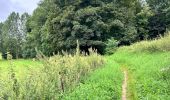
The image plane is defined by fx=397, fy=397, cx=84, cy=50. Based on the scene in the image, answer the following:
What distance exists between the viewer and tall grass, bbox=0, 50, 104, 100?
12.8 m

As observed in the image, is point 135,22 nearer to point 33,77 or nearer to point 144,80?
point 144,80

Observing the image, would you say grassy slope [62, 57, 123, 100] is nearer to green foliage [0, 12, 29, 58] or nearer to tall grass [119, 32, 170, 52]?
tall grass [119, 32, 170, 52]

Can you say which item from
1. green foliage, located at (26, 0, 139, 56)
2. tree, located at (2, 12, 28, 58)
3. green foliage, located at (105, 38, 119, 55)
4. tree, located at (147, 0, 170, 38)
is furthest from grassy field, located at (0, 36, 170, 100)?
tree, located at (2, 12, 28, 58)

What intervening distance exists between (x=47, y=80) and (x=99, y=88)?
4.53 meters

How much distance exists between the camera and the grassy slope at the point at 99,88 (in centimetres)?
1680

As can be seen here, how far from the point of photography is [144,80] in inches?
822

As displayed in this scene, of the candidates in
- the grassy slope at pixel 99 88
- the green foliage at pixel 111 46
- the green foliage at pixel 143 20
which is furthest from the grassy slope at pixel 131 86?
the green foliage at pixel 143 20

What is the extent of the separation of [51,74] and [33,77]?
3.11 m

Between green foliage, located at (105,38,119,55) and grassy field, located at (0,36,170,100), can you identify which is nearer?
grassy field, located at (0,36,170,100)

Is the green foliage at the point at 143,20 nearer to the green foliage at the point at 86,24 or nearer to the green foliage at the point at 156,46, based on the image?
the green foliage at the point at 86,24

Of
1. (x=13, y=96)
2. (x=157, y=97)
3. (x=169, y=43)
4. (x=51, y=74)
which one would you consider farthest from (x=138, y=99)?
(x=169, y=43)

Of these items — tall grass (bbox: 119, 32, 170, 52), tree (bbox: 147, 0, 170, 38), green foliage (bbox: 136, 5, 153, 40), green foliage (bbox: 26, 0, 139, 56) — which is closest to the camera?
tall grass (bbox: 119, 32, 170, 52)

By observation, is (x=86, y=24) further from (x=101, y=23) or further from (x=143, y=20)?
(x=143, y=20)

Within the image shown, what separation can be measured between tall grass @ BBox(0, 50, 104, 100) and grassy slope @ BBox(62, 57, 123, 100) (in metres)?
0.54
